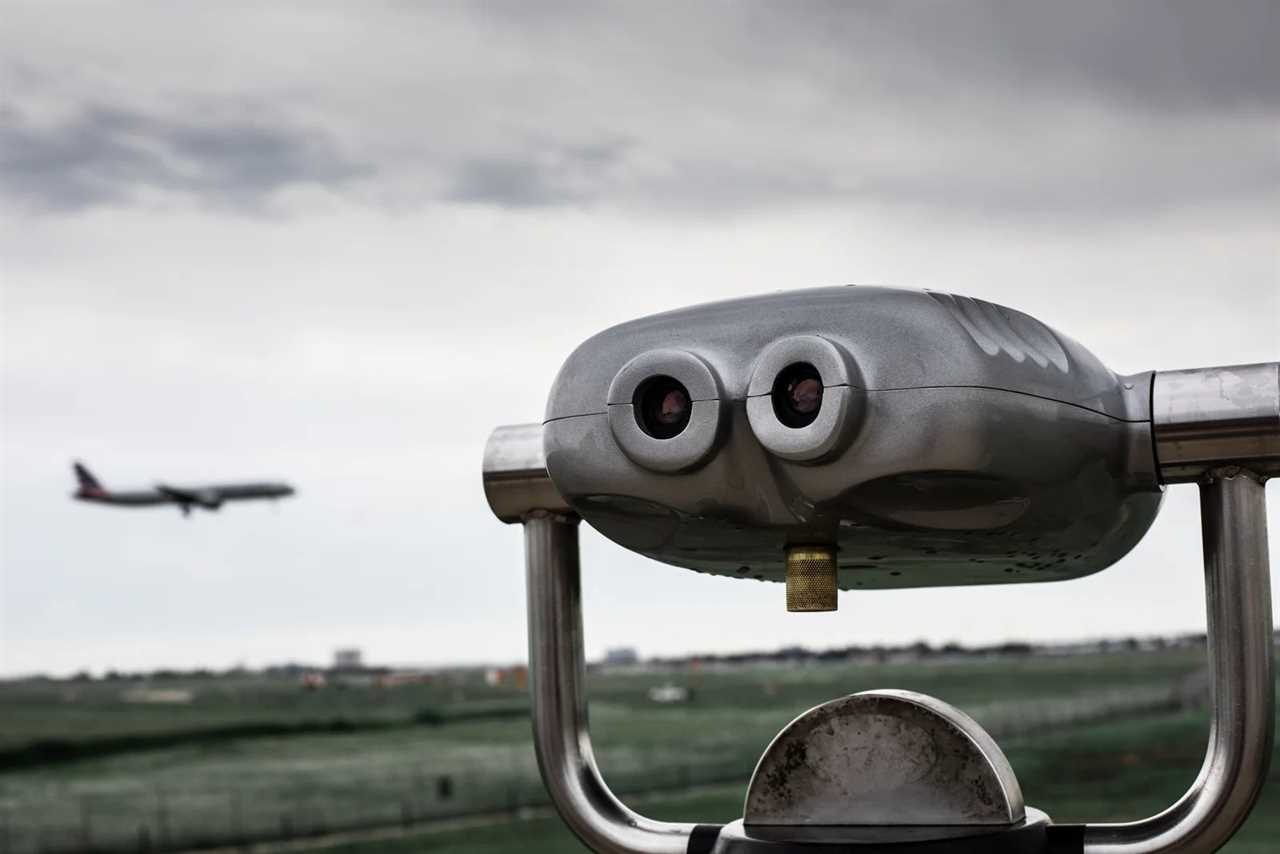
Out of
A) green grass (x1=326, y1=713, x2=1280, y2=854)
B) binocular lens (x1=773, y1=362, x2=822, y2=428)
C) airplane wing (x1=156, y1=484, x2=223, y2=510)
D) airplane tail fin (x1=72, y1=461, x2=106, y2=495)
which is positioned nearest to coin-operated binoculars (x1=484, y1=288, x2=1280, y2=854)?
binocular lens (x1=773, y1=362, x2=822, y2=428)

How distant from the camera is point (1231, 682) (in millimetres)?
1065

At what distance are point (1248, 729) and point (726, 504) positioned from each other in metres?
0.38

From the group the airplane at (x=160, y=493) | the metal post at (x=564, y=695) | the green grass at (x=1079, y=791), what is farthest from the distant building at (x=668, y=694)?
the metal post at (x=564, y=695)

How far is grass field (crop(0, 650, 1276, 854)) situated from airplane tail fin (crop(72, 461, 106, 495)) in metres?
10.9

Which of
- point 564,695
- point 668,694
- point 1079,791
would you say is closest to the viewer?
point 564,695

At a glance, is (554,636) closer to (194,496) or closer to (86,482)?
(194,496)

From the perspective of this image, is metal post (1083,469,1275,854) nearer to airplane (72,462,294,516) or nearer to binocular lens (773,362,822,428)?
binocular lens (773,362,822,428)

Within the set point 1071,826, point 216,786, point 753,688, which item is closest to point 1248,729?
point 1071,826

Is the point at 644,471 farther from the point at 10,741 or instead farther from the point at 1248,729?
the point at 10,741

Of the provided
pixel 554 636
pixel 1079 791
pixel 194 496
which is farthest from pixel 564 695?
pixel 1079 791

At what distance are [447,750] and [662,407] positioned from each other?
6949 cm

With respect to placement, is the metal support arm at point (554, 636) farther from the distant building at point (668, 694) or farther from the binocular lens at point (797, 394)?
the distant building at point (668, 694)

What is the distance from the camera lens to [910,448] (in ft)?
3.00

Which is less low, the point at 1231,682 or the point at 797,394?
the point at 797,394
